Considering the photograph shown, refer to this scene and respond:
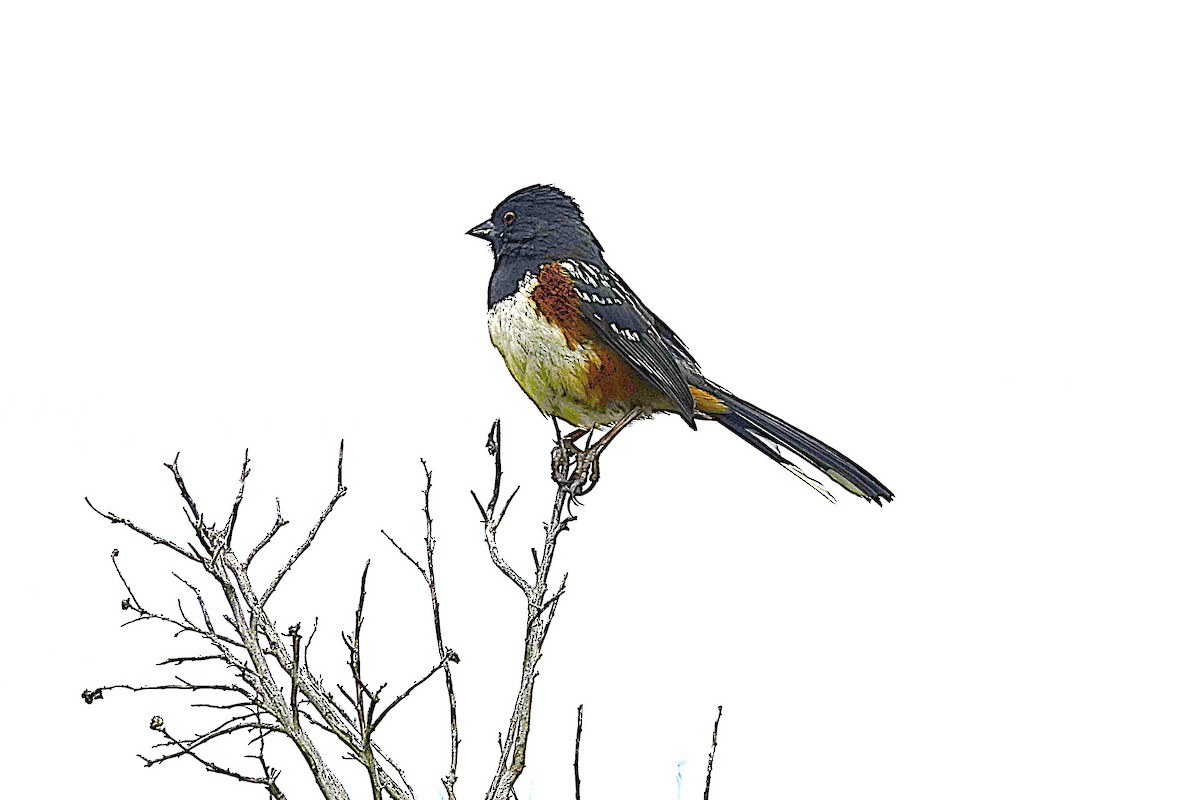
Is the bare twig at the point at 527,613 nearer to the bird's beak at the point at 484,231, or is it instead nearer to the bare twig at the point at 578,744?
the bare twig at the point at 578,744

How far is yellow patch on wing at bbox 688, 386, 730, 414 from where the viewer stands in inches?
173

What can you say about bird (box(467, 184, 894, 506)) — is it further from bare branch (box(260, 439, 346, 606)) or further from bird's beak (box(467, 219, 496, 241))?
bare branch (box(260, 439, 346, 606))

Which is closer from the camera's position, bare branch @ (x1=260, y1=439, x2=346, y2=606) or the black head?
bare branch @ (x1=260, y1=439, x2=346, y2=606)

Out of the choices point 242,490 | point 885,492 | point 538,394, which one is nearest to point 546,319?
point 538,394

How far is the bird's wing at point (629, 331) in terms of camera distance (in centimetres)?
407

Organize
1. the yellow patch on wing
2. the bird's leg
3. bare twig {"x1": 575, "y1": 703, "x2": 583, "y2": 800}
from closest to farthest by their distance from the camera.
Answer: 1. bare twig {"x1": 575, "y1": 703, "x2": 583, "y2": 800}
2. the bird's leg
3. the yellow patch on wing

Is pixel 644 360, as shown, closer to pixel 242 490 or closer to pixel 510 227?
pixel 510 227

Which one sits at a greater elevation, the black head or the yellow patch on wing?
the black head

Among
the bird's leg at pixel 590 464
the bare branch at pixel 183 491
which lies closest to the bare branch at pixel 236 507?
the bare branch at pixel 183 491

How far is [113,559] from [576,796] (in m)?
0.99

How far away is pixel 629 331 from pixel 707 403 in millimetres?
454

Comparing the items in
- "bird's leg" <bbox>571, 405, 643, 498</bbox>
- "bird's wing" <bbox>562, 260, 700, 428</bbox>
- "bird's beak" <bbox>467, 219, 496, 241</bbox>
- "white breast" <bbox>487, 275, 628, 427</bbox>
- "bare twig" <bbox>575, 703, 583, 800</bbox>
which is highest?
"bird's beak" <bbox>467, 219, 496, 241</bbox>

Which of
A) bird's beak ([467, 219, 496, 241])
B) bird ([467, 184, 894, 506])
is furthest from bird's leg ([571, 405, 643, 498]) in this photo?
bird's beak ([467, 219, 496, 241])

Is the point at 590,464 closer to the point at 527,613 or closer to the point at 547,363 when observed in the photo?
the point at 547,363
